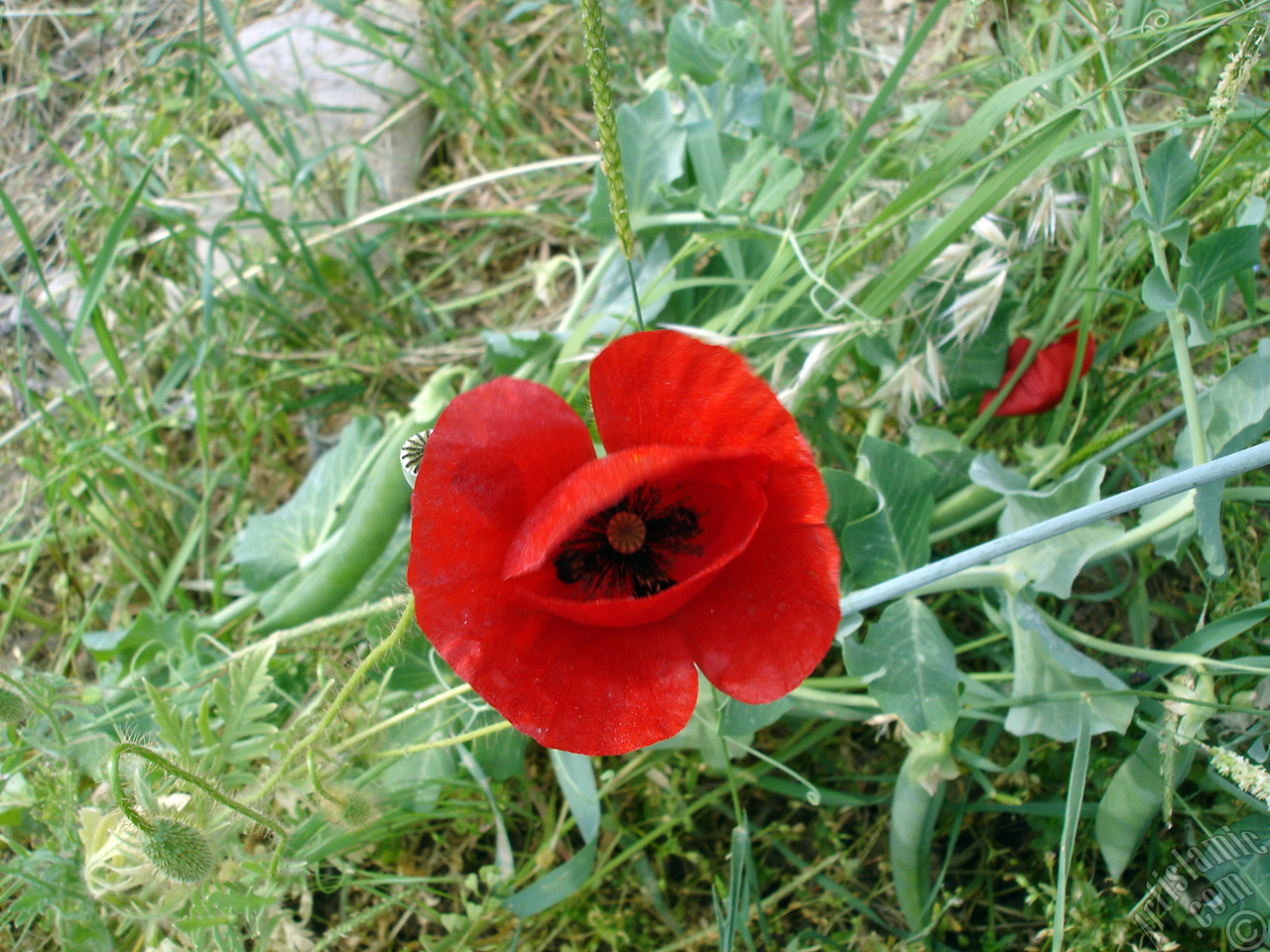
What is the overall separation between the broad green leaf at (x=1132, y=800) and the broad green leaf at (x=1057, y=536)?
0.88 feet

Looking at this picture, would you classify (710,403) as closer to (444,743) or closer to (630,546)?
(630,546)

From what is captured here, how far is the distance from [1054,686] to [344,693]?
43.0 inches

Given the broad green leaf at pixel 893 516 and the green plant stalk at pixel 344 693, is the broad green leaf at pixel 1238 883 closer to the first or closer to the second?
the broad green leaf at pixel 893 516

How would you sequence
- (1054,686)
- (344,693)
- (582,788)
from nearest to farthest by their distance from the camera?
(344,693) → (1054,686) → (582,788)

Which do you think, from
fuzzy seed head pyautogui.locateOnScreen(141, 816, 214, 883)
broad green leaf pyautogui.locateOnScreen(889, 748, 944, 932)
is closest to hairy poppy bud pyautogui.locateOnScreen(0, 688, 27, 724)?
fuzzy seed head pyautogui.locateOnScreen(141, 816, 214, 883)

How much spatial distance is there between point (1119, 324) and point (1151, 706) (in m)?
0.91

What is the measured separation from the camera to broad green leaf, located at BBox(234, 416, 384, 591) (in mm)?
1805

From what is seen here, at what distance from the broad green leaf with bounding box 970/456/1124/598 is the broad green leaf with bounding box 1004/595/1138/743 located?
0.07m

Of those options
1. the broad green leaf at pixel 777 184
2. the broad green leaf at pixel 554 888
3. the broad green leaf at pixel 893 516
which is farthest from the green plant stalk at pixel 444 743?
the broad green leaf at pixel 777 184

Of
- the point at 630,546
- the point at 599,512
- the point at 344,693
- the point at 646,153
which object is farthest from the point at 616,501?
the point at 646,153

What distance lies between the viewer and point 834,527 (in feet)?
4.74

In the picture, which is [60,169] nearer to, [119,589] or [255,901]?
[119,589]

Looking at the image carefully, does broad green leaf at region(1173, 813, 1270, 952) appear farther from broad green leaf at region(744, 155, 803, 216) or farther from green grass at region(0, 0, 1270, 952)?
broad green leaf at region(744, 155, 803, 216)

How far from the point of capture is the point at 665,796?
65.2 inches
